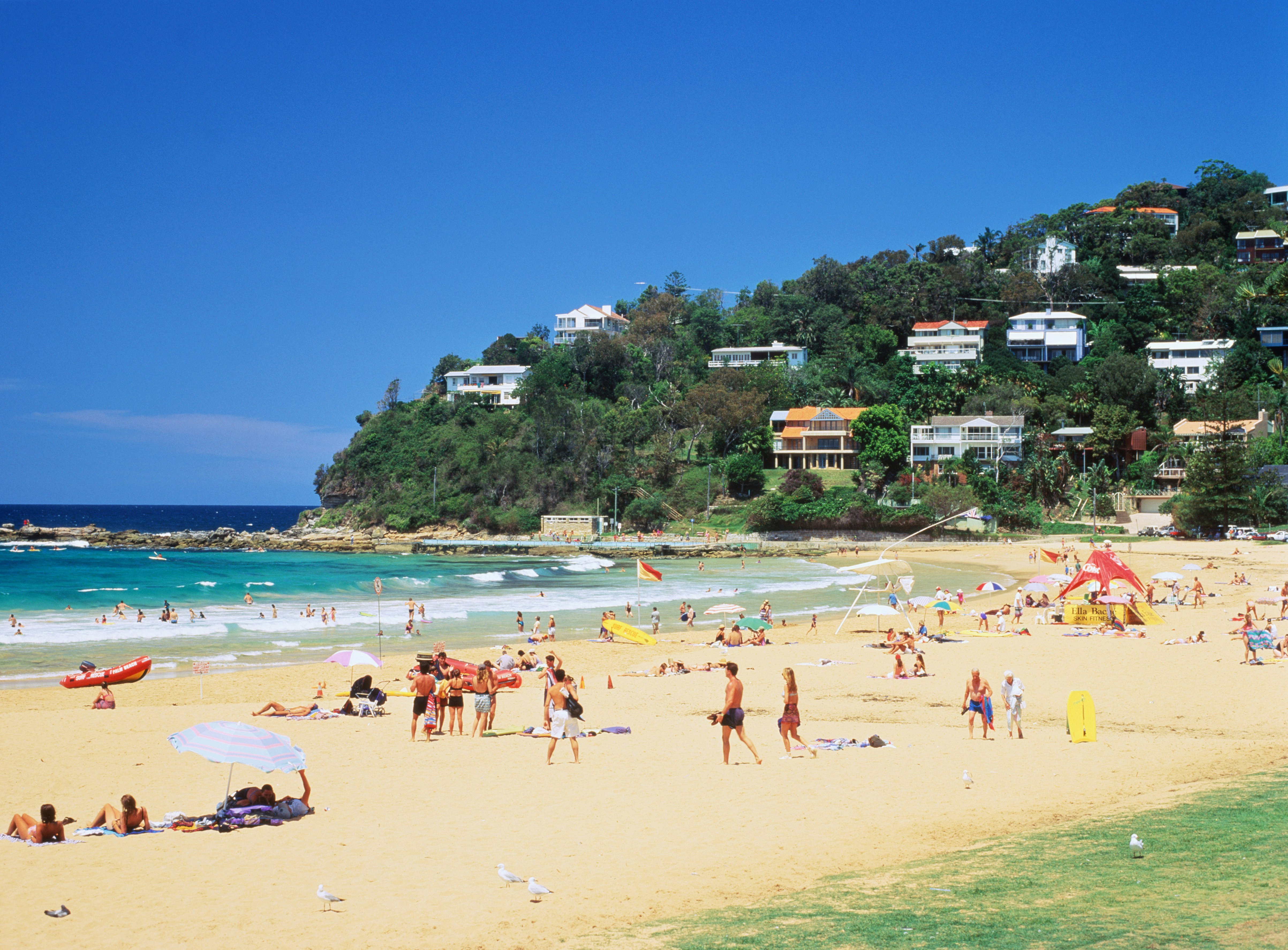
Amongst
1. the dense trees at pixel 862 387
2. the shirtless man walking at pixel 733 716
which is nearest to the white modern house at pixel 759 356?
the dense trees at pixel 862 387

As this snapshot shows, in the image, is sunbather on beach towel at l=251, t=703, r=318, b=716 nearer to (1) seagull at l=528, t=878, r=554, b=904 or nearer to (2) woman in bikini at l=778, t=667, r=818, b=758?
(2) woman in bikini at l=778, t=667, r=818, b=758

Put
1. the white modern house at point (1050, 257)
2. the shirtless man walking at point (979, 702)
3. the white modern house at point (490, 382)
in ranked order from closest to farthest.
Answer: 1. the shirtless man walking at point (979, 702)
2. the white modern house at point (1050, 257)
3. the white modern house at point (490, 382)

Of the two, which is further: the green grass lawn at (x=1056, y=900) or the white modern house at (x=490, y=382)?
the white modern house at (x=490, y=382)

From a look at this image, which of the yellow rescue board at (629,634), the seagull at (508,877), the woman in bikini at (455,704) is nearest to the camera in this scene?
the seagull at (508,877)

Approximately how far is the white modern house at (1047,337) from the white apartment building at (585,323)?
47805mm

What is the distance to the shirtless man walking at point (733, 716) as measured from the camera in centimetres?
1232

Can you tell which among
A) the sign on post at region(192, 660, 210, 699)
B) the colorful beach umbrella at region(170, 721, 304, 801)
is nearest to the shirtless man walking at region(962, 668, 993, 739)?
the colorful beach umbrella at region(170, 721, 304, 801)

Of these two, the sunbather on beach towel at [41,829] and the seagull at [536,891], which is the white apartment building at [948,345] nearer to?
the seagull at [536,891]

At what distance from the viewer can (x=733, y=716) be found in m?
12.3

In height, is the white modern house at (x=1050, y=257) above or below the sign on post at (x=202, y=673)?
above

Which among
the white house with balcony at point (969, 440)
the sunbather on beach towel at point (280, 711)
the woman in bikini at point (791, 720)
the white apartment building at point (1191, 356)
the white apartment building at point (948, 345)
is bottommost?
the sunbather on beach towel at point (280, 711)

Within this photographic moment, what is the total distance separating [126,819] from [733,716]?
6.93 m

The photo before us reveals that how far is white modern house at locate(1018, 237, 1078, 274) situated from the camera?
98500 millimetres

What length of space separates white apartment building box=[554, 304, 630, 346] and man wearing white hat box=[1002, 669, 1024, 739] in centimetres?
10645
